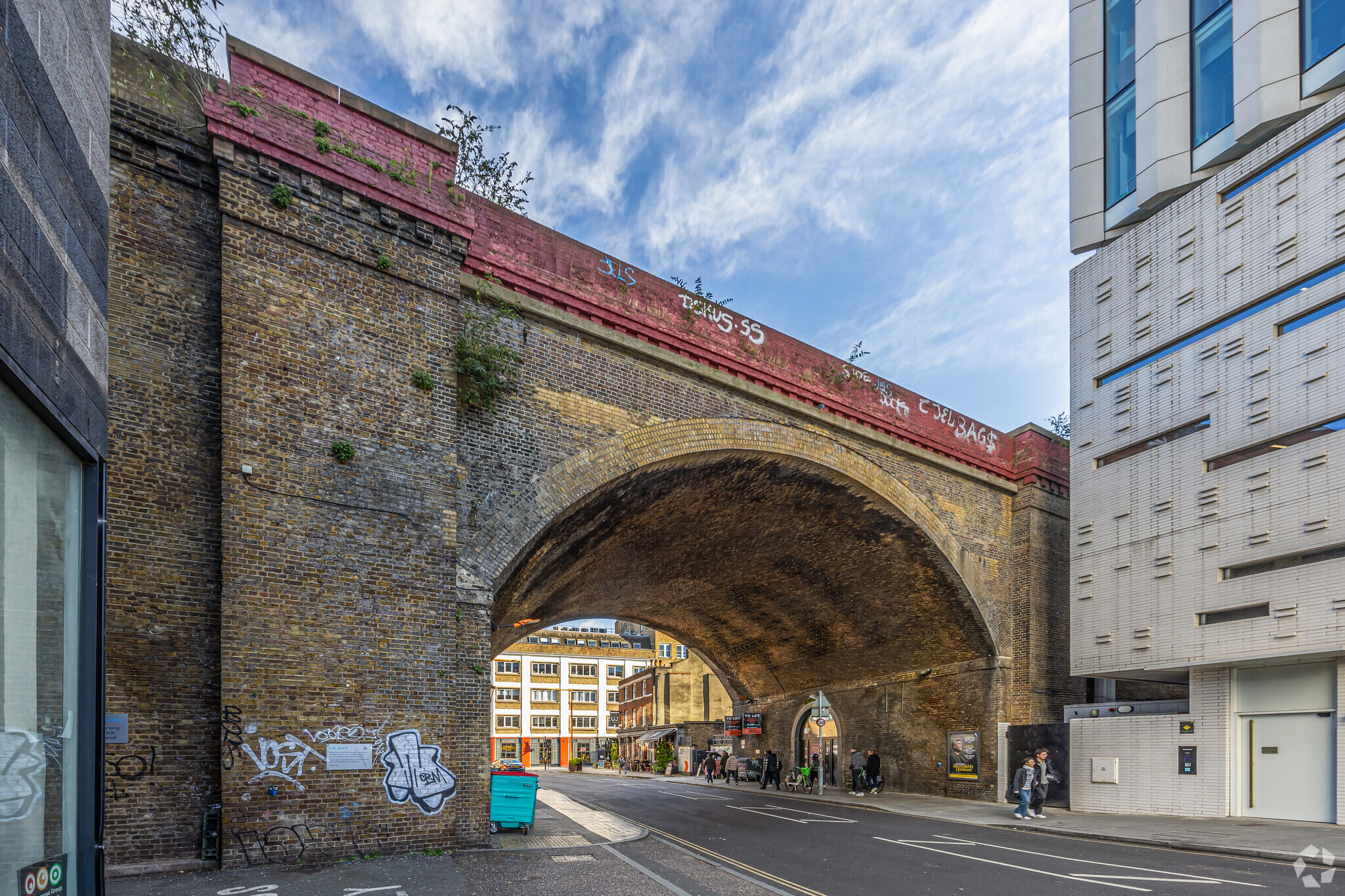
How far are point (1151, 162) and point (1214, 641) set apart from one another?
34.8 ft

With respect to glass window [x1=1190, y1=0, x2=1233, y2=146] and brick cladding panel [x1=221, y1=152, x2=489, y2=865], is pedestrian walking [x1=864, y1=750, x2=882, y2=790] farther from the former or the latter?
glass window [x1=1190, y1=0, x2=1233, y2=146]

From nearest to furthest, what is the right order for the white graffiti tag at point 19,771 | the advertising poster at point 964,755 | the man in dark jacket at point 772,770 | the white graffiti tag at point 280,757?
the white graffiti tag at point 19,771
the white graffiti tag at point 280,757
the advertising poster at point 964,755
the man in dark jacket at point 772,770

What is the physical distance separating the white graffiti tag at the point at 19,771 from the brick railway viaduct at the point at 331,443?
16.5ft

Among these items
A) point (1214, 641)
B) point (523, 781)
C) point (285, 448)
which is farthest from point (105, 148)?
point (1214, 641)

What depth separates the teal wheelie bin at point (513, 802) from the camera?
13398 mm

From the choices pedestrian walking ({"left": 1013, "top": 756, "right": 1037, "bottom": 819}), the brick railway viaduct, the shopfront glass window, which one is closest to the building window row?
the brick railway viaduct

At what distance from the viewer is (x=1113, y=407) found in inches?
782

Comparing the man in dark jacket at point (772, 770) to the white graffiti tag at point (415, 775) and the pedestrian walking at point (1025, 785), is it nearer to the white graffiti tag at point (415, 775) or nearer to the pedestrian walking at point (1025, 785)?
the pedestrian walking at point (1025, 785)

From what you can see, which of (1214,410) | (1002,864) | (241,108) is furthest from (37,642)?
(1214,410)

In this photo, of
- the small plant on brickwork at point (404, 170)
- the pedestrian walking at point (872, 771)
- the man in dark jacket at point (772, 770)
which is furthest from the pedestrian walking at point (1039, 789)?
the small plant on brickwork at point (404, 170)

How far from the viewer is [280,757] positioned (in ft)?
33.0

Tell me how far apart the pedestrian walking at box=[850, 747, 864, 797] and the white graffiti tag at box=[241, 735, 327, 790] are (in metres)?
18.3

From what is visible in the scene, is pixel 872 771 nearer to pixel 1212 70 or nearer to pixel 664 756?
pixel 1212 70

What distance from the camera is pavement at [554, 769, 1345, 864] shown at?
39.3 feet
